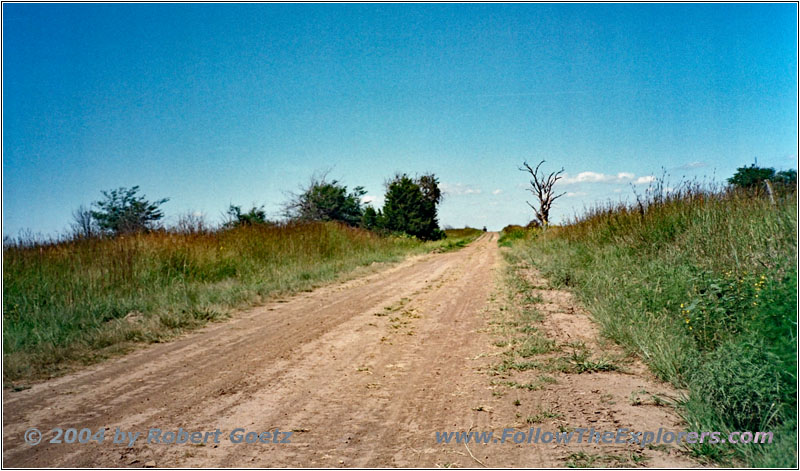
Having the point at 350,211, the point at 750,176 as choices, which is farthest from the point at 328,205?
the point at 750,176

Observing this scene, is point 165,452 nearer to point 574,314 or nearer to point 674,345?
point 674,345

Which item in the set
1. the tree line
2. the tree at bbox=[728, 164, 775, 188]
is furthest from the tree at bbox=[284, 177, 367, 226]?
the tree at bbox=[728, 164, 775, 188]

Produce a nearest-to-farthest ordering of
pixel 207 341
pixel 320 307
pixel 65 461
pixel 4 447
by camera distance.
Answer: pixel 65 461
pixel 4 447
pixel 207 341
pixel 320 307

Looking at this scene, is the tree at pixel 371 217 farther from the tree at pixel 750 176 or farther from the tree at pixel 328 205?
the tree at pixel 750 176

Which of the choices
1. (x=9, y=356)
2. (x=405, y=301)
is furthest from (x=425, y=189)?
(x=9, y=356)

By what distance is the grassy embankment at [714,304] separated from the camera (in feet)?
10.9

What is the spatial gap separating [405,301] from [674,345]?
513 centimetres

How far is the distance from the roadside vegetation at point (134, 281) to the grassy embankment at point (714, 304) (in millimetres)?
5705

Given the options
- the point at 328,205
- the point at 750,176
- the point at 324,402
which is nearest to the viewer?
the point at 324,402

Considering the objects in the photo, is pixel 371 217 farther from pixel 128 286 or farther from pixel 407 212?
pixel 128 286

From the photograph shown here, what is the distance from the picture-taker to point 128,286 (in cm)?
1012

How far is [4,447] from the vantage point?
3592mm

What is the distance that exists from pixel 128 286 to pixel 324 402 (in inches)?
291

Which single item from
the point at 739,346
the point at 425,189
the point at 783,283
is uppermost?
the point at 425,189
